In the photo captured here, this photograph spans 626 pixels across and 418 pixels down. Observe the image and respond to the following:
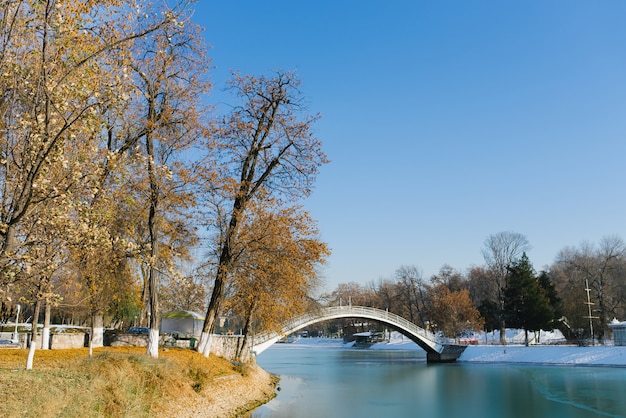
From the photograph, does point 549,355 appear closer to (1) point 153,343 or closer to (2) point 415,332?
(2) point 415,332

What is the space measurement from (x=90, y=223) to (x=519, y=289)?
177 ft

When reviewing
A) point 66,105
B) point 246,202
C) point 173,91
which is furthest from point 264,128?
point 66,105

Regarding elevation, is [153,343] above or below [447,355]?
above

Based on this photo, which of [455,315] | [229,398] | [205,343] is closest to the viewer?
[229,398]

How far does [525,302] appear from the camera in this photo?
182 ft

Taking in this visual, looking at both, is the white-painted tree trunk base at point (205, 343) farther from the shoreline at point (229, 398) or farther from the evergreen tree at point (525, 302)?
the evergreen tree at point (525, 302)

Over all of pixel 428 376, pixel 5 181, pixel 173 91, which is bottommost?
pixel 428 376

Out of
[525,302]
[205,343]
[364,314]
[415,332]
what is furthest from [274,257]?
[525,302]

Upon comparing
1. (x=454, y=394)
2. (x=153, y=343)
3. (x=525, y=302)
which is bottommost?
(x=454, y=394)

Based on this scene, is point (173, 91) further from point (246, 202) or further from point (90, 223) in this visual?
point (90, 223)

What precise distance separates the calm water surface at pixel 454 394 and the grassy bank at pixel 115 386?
2.84m

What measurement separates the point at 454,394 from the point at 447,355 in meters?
26.9

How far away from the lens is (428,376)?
3828cm

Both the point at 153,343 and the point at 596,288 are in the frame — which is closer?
the point at 153,343
